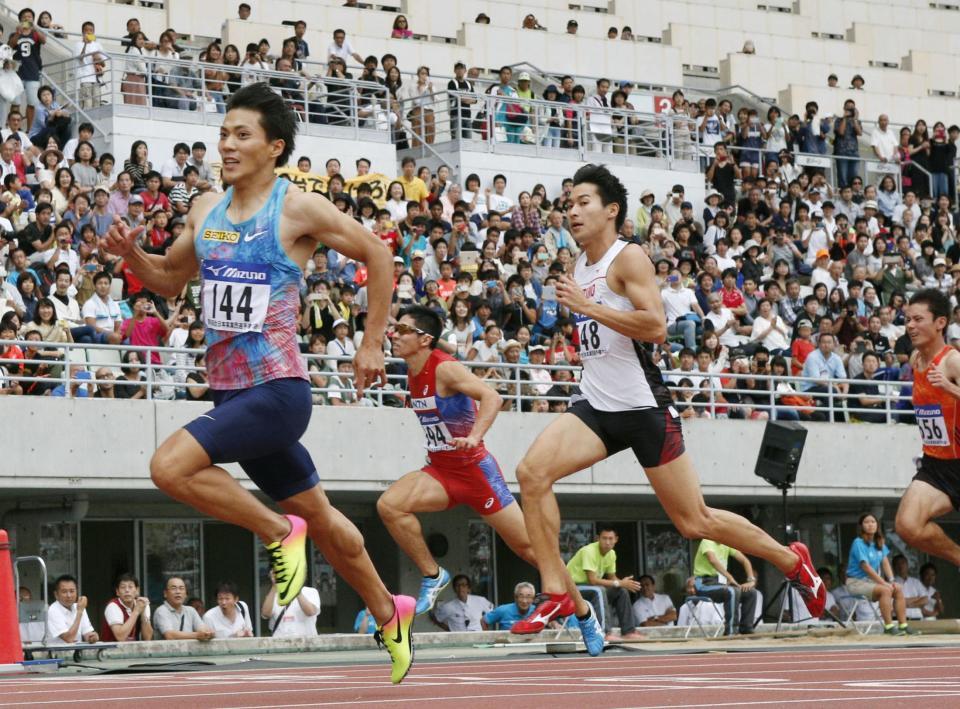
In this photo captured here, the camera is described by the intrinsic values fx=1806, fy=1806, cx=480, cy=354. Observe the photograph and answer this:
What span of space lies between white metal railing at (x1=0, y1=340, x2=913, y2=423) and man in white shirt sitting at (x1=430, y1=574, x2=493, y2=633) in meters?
2.24

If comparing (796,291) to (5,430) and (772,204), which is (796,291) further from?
(5,430)

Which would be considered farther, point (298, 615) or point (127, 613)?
point (298, 615)

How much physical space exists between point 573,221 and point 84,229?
10.6m

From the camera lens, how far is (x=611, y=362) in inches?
394

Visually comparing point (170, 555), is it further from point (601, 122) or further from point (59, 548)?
point (601, 122)

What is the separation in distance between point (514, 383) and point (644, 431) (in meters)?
11.1

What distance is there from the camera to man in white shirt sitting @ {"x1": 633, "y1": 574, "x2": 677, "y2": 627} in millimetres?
21578

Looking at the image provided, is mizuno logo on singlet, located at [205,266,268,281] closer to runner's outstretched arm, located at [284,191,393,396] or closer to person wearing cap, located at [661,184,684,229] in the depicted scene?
runner's outstretched arm, located at [284,191,393,396]

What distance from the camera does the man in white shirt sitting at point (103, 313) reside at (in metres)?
18.6

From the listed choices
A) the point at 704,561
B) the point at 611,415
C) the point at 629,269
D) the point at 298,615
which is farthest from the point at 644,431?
the point at 704,561

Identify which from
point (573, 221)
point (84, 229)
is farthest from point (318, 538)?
point (84, 229)

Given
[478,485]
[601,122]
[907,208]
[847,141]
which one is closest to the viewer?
[478,485]

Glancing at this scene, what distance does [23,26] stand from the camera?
2384cm

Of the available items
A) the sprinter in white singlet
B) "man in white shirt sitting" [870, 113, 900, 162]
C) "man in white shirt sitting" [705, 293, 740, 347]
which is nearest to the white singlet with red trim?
the sprinter in white singlet
